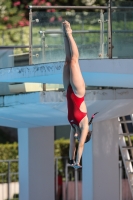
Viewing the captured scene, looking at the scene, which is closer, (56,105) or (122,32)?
(122,32)

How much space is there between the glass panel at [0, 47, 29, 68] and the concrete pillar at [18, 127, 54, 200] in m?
2.44

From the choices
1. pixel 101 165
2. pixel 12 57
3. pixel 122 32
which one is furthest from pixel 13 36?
pixel 122 32

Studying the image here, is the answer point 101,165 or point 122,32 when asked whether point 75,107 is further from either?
point 101,165

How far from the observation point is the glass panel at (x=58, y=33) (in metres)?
16.4

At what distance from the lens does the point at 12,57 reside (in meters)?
19.2

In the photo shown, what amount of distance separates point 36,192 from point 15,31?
13132 millimetres

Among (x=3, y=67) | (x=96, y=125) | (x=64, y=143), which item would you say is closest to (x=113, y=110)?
(x=96, y=125)

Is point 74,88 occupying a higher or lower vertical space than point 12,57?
lower

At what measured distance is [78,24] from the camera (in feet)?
55.9

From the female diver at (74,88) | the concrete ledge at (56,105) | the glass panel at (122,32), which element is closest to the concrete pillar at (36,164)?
the concrete ledge at (56,105)

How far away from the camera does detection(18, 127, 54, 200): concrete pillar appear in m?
21.0

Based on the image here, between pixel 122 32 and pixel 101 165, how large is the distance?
4468 mm

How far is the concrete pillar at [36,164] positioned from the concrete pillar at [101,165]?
183cm

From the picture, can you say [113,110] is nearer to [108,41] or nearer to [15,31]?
[108,41]
